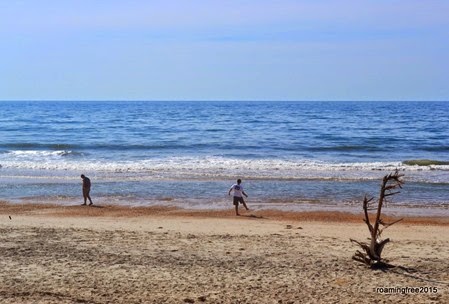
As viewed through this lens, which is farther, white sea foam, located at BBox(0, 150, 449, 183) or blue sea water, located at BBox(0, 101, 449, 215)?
white sea foam, located at BBox(0, 150, 449, 183)

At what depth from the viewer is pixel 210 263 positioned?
11469 millimetres

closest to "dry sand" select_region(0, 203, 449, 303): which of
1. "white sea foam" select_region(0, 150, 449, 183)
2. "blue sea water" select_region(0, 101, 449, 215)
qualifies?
"blue sea water" select_region(0, 101, 449, 215)

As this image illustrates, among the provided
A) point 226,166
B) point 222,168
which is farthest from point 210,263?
point 226,166

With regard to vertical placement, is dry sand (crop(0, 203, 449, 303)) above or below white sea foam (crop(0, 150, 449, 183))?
above

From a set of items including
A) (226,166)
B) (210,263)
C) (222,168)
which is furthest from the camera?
(226,166)

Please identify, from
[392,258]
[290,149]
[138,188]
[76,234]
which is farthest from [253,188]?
[290,149]

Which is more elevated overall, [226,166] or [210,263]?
[210,263]

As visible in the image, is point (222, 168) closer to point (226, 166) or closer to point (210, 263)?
point (226, 166)

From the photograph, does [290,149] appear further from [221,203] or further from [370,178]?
[221,203]

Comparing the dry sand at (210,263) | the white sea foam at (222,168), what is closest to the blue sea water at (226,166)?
the white sea foam at (222,168)

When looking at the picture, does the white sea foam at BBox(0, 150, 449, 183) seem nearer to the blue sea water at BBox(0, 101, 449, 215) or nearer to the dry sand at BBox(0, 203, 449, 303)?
the blue sea water at BBox(0, 101, 449, 215)

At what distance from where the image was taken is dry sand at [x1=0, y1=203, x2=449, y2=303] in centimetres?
962

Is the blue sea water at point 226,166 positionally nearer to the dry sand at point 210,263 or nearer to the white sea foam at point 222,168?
the white sea foam at point 222,168

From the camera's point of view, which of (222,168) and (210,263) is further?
(222,168)
